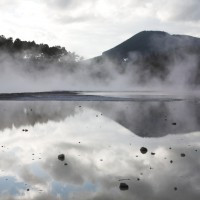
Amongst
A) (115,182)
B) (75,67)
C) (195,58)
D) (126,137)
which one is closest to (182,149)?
(126,137)

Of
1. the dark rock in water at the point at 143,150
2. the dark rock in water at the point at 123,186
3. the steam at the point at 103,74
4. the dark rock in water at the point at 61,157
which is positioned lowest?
the dark rock in water at the point at 123,186

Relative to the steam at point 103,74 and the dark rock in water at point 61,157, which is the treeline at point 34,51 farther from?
the dark rock in water at point 61,157

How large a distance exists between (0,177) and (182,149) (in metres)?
5.69

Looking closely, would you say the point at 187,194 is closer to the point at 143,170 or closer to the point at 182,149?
the point at 143,170

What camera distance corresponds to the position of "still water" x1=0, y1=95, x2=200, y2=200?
7.80m

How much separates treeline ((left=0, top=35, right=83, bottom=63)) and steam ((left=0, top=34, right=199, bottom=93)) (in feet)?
4.55

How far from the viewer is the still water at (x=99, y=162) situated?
780cm

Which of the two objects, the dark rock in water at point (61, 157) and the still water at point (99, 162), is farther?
the dark rock in water at point (61, 157)

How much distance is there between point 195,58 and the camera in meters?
138

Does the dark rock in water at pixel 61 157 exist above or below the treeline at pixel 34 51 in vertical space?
below

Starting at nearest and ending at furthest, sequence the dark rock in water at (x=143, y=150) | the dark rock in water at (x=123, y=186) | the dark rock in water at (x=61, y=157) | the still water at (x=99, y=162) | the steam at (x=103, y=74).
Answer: the still water at (x=99, y=162), the dark rock in water at (x=123, y=186), the dark rock in water at (x=61, y=157), the dark rock in water at (x=143, y=150), the steam at (x=103, y=74)

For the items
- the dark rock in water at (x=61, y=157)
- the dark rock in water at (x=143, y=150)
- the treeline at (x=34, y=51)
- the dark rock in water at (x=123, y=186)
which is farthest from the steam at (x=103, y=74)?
the dark rock in water at (x=123, y=186)

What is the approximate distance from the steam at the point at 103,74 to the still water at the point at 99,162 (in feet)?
267

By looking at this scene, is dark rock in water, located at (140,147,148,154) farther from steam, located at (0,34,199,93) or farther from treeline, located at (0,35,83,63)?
treeline, located at (0,35,83,63)
